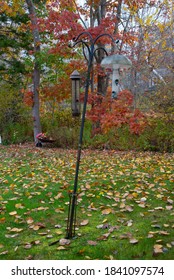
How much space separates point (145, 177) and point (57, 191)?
73.2 inches

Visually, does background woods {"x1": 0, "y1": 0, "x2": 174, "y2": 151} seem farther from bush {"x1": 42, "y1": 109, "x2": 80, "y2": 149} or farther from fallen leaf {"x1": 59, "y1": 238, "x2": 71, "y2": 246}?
fallen leaf {"x1": 59, "y1": 238, "x2": 71, "y2": 246}

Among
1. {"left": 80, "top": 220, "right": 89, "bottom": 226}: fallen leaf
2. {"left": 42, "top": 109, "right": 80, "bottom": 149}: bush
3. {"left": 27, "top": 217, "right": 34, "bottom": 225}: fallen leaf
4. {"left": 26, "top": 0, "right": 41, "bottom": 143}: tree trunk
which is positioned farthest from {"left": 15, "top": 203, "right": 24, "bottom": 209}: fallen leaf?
{"left": 26, "top": 0, "right": 41, "bottom": 143}: tree trunk

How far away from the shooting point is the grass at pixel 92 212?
132 inches

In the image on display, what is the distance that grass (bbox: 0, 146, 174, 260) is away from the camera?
3354 millimetres

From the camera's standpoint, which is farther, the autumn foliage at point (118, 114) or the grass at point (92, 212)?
the autumn foliage at point (118, 114)

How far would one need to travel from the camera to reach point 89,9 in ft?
44.0

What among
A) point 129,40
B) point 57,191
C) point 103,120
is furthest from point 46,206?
point 129,40

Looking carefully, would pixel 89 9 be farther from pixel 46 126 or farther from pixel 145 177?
pixel 145 177

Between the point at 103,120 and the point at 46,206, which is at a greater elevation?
the point at 103,120

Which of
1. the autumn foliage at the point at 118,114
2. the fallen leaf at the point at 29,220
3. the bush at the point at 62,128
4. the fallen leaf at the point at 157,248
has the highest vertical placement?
the autumn foliage at the point at 118,114

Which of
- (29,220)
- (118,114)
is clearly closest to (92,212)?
(29,220)

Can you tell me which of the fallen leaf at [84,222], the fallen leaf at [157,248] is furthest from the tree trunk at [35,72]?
the fallen leaf at [157,248]

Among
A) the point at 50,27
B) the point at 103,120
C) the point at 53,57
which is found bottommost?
the point at 103,120

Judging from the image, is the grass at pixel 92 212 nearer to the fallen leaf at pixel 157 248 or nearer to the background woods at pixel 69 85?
the fallen leaf at pixel 157 248
